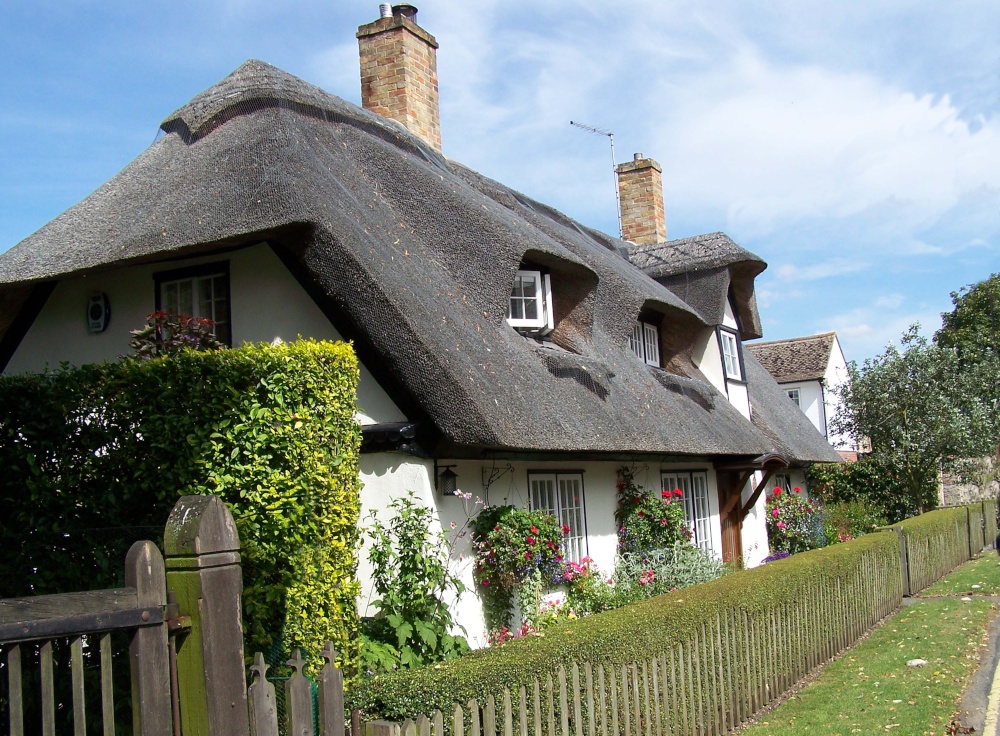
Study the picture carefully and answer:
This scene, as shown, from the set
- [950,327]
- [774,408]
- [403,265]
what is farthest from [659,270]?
[950,327]

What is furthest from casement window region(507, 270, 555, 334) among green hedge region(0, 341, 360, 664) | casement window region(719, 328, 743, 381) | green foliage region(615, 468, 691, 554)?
casement window region(719, 328, 743, 381)

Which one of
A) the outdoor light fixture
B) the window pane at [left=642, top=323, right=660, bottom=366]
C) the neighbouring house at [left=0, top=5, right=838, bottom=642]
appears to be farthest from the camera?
the window pane at [left=642, top=323, right=660, bottom=366]

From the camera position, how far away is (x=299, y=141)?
10.2 m

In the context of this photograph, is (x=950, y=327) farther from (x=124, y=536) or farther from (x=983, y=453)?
(x=124, y=536)

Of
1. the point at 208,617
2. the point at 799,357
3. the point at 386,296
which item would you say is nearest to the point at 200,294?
the point at 386,296

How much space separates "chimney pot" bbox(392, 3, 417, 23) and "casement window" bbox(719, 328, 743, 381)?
8067mm

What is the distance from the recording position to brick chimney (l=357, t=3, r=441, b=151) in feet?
51.3

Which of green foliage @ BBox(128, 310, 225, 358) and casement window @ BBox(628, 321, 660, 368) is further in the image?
casement window @ BBox(628, 321, 660, 368)

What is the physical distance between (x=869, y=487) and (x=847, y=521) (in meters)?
6.22

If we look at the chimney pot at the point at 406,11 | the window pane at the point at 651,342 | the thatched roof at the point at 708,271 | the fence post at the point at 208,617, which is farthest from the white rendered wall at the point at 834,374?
the fence post at the point at 208,617

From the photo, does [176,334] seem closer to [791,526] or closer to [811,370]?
[791,526]

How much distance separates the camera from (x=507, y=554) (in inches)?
383

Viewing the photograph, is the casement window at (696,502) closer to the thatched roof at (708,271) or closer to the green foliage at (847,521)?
the thatched roof at (708,271)

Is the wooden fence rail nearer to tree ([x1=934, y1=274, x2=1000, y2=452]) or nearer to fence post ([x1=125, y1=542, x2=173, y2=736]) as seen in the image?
fence post ([x1=125, y1=542, x2=173, y2=736])
